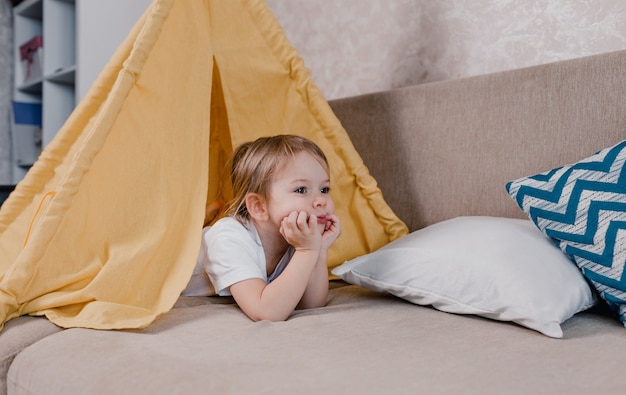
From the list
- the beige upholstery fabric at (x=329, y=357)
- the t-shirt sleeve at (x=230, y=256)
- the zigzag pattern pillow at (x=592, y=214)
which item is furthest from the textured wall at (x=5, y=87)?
the zigzag pattern pillow at (x=592, y=214)

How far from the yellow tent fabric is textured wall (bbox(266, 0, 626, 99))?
0.48 metres

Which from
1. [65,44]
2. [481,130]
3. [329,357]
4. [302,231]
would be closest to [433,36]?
[481,130]

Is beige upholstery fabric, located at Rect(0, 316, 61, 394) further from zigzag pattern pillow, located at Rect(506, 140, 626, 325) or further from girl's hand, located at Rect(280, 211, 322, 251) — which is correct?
zigzag pattern pillow, located at Rect(506, 140, 626, 325)

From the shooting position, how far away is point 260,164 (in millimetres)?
1297

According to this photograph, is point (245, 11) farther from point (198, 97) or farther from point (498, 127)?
point (498, 127)

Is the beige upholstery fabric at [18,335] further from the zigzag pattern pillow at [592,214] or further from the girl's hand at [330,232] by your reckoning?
the zigzag pattern pillow at [592,214]

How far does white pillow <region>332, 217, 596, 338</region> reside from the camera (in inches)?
39.7

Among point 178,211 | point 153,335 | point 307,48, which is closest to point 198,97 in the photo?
point 178,211

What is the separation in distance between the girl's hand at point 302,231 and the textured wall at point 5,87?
2.83 m

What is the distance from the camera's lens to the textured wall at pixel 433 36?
1530 millimetres

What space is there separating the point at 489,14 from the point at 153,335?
1.25 m

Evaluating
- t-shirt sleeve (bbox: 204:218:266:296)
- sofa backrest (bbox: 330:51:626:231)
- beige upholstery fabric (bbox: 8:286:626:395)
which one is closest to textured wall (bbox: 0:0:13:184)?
sofa backrest (bbox: 330:51:626:231)

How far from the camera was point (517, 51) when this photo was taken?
5.42 feet

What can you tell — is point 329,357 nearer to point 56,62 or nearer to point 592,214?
point 592,214
